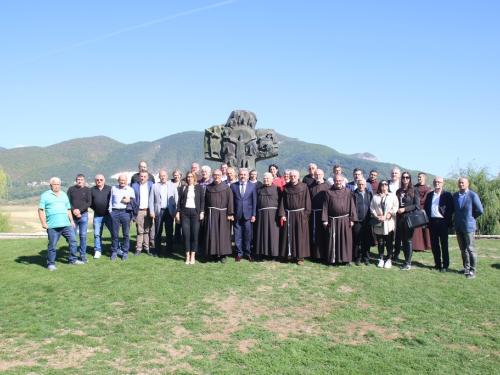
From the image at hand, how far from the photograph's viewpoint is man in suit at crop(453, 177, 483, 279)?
797cm

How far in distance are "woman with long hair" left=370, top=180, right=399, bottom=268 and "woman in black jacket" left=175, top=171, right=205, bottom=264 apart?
11.3 ft

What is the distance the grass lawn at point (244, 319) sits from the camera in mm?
4762

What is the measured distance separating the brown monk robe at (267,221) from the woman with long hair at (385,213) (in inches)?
75.7

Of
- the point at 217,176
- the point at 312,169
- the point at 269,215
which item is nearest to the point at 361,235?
the point at 269,215

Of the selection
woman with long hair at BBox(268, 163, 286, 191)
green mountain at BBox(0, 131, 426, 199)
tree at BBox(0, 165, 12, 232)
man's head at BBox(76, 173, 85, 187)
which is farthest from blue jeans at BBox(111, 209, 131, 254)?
green mountain at BBox(0, 131, 426, 199)

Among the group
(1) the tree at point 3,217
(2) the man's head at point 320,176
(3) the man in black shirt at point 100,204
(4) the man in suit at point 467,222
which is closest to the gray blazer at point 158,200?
(3) the man in black shirt at point 100,204

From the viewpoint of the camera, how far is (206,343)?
17.1 feet

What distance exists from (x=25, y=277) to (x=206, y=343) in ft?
14.2

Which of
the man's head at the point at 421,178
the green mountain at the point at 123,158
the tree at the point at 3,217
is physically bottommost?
the tree at the point at 3,217

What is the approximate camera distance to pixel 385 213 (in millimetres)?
8414

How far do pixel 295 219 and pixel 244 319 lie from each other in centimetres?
322

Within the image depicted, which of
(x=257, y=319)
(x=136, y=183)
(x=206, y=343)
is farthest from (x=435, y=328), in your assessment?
(x=136, y=183)

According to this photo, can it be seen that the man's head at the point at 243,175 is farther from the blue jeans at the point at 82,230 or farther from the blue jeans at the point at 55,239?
the blue jeans at the point at 55,239

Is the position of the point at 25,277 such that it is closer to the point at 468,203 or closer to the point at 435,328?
the point at 435,328
